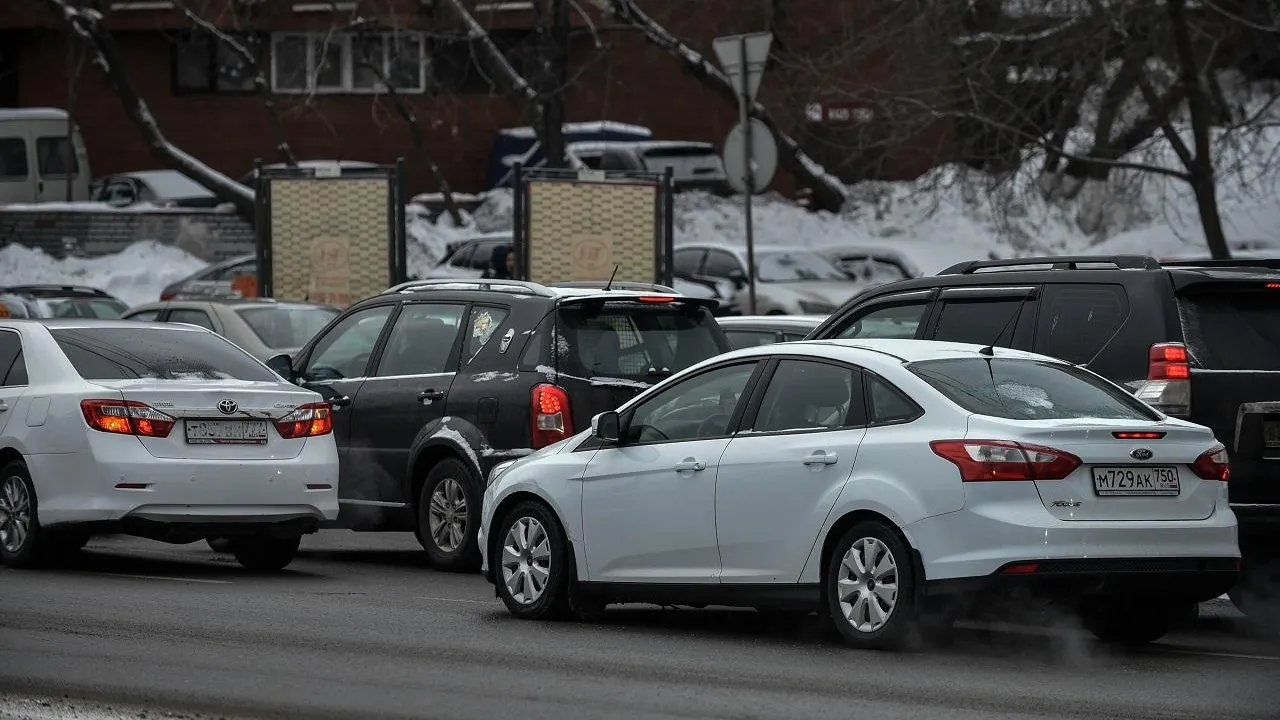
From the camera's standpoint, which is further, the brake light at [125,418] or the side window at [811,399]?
the brake light at [125,418]

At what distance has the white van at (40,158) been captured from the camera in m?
42.3

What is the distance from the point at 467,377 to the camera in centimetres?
1271

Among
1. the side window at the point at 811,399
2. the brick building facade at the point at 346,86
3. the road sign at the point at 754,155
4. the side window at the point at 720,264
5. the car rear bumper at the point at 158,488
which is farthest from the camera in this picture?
the brick building facade at the point at 346,86

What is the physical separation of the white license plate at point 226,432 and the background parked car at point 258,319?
6662mm

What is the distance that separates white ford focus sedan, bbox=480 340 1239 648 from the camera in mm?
8523

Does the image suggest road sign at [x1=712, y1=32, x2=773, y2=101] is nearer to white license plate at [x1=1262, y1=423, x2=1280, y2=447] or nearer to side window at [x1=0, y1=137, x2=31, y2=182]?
white license plate at [x1=1262, y1=423, x2=1280, y2=447]

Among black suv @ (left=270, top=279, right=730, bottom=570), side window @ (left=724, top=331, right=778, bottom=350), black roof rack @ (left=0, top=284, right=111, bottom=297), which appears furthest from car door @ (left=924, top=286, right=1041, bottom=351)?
black roof rack @ (left=0, top=284, right=111, bottom=297)

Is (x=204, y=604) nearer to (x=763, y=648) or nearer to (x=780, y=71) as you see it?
(x=763, y=648)

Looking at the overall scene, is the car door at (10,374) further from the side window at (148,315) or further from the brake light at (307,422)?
the side window at (148,315)

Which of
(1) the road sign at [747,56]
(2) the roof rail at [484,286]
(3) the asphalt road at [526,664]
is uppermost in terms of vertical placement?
(1) the road sign at [747,56]

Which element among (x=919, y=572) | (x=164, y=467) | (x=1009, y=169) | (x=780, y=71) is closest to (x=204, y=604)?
(x=164, y=467)

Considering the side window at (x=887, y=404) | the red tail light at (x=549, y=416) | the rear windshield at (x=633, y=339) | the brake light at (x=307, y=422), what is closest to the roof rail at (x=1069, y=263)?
the rear windshield at (x=633, y=339)

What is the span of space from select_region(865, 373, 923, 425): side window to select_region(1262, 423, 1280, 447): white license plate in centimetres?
208

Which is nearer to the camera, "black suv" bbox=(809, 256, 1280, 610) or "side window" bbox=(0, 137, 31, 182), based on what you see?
"black suv" bbox=(809, 256, 1280, 610)
